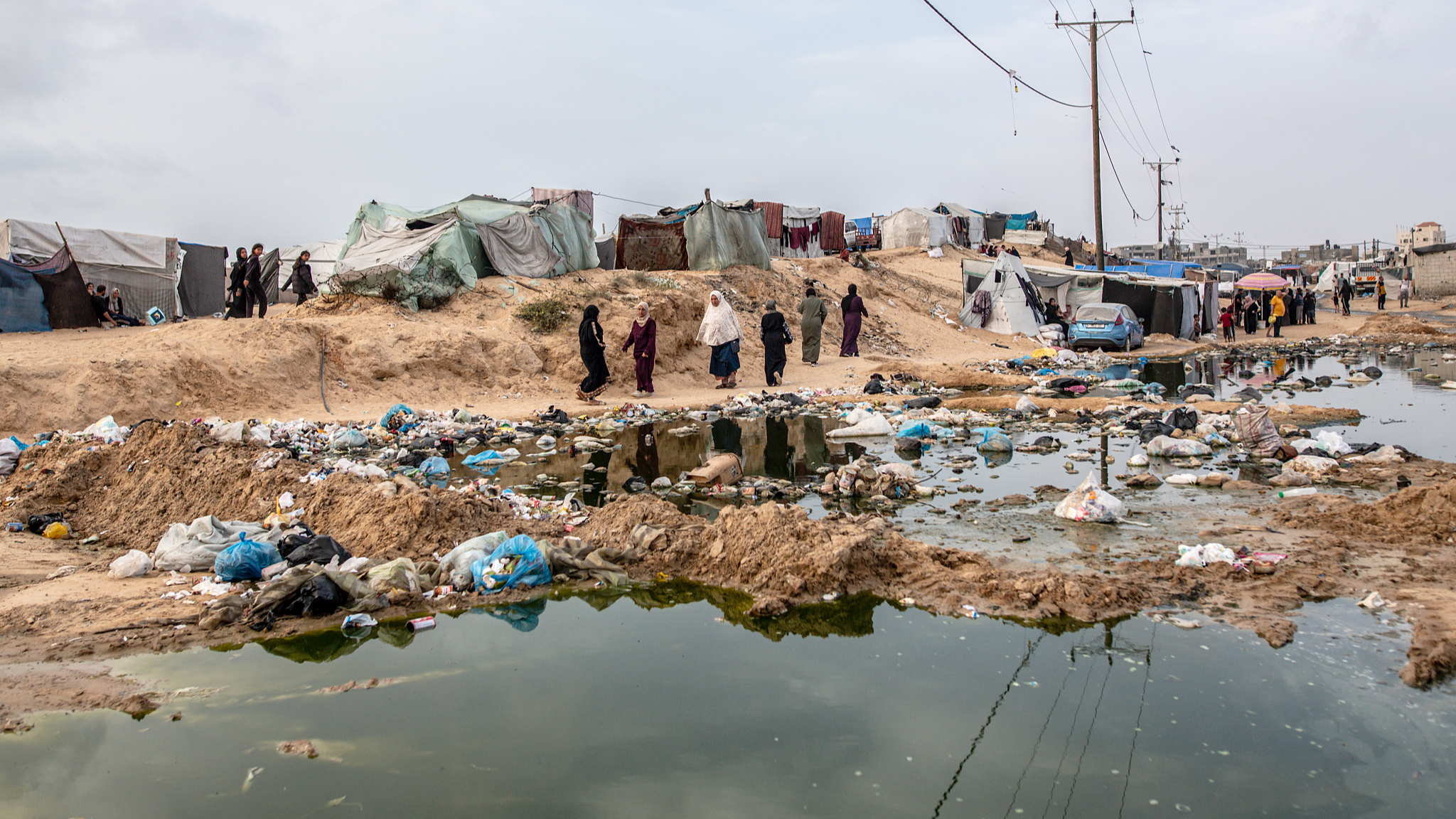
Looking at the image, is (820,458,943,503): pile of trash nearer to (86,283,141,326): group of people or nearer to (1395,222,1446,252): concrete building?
(86,283,141,326): group of people

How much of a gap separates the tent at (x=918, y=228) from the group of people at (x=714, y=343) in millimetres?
19571

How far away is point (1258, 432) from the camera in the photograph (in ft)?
25.6

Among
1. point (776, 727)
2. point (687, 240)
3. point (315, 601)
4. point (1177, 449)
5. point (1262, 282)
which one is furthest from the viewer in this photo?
point (1262, 282)

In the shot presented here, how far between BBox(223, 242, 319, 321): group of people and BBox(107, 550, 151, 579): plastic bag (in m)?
10.9

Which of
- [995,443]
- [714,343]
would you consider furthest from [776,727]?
[714,343]

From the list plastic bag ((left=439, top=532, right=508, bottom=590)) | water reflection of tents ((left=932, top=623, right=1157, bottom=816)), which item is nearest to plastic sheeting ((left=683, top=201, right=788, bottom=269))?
plastic bag ((left=439, top=532, right=508, bottom=590))

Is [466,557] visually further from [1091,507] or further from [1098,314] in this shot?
[1098,314]

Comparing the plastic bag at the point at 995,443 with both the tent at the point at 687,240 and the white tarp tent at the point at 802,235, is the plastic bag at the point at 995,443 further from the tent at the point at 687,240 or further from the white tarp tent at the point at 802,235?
the white tarp tent at the point at 802,235

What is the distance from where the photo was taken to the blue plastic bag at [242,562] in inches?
185

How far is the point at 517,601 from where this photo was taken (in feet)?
14.9

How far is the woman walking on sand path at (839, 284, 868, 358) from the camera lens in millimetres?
17375

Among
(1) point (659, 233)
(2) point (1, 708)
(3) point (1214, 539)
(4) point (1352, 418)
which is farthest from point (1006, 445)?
(1) point (659, 233)

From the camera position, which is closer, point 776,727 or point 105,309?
point 776,727

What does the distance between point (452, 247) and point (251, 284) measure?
3.50 metres
